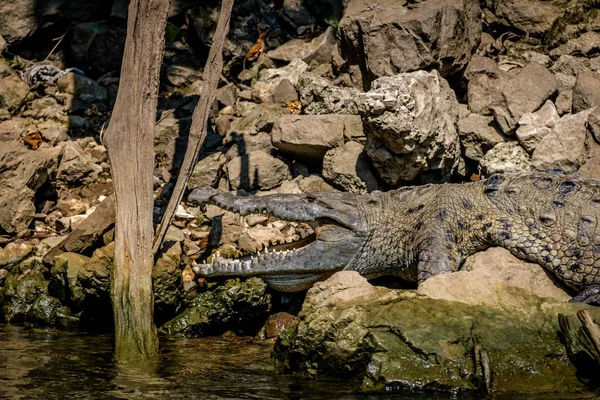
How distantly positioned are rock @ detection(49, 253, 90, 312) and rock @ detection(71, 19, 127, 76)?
491cm

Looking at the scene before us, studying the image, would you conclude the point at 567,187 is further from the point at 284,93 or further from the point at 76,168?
the point at 76,168

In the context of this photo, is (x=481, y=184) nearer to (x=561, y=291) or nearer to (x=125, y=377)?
(x=561, y=291)

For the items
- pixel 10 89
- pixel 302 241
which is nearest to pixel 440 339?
pixel 302 241

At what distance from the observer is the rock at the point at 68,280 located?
6973 mm

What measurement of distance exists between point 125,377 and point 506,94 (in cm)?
525

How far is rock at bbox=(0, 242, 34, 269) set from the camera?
7.75 m

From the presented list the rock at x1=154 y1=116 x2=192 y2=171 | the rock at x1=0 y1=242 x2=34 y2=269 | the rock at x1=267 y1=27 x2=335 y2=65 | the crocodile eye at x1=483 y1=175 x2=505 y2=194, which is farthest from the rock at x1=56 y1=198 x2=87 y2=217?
the crocodile eye at x1=483 y1=175 x2=505 y2=194

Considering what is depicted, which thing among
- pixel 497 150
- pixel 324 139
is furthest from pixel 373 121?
pixel 497 150

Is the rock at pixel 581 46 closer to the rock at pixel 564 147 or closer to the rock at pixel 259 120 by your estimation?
the rock at pixel 564 147

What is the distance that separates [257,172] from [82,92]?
3.53m

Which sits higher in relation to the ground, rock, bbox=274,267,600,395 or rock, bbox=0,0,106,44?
rock, bbox=0,0,106,44

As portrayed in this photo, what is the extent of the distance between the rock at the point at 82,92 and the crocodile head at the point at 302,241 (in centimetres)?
403

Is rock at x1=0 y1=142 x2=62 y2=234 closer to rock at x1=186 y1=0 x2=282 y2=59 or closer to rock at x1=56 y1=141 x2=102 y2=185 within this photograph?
rock at x1=56 y1=141 x2=102 y2=185

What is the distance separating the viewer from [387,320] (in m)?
5.22
